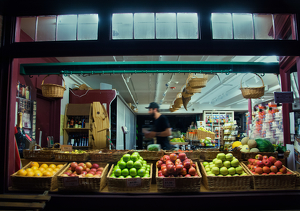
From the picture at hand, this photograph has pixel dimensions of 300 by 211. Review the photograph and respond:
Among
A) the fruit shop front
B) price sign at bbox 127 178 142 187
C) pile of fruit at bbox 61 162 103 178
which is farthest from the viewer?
pile of fruit at bbox 61 162 103 178

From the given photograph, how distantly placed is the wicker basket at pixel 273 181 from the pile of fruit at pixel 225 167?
0.16m

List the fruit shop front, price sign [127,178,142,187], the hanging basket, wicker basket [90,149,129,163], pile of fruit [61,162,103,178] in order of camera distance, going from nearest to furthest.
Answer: the fruit shop front → price sign [127,178,142,187] → pile of fruit [61,162,103,178] → wicker basket [90,149,129,163] → the hanging basket

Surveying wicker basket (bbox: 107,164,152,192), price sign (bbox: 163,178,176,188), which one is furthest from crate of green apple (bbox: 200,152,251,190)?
wicker basket (bbox: 107,164,152,192)

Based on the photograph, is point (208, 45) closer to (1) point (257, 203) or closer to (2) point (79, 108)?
(1) point (257, 203)

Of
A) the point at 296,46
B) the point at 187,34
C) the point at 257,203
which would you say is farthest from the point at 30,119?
the point at 296,46

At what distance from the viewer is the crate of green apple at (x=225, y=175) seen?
2.67 meters

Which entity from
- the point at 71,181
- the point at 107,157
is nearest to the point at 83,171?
the point at 71,181

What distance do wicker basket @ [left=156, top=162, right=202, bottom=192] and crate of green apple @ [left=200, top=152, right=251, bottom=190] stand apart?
206 mm

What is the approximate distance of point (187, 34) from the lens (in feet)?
8.64

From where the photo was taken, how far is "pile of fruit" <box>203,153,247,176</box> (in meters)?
2.78

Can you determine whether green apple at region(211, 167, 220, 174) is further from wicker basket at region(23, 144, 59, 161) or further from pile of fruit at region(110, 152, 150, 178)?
wicker basket at region(23, 144, 59, 161)

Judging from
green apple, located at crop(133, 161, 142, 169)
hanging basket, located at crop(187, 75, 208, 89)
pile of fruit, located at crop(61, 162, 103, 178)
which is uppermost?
hanging basket, located at crop(187, 75, 208, 89)

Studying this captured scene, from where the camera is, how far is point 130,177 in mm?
2680

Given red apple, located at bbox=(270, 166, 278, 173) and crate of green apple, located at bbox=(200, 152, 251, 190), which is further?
red apple, located at bbox=(270, 166, 278, 173)
